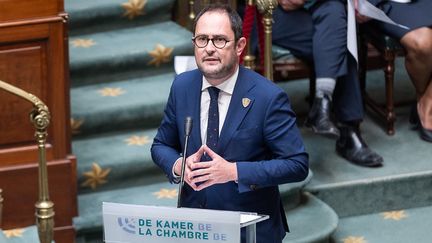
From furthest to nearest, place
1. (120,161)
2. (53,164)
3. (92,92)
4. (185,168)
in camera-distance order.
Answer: (92,92), (120,161), (53,164), (185,168)

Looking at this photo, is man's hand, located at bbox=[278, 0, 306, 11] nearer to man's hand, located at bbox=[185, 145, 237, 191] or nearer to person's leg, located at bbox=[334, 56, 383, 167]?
person's leg, located at bbox=[334, 56, 383, 167]

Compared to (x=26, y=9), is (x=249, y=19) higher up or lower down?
lower down

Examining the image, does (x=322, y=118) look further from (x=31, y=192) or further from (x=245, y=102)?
(x=245, y=102)

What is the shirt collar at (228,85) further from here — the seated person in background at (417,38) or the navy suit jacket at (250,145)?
the seated person in background at (417,38)

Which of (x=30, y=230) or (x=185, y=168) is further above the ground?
(x=185, y=168)

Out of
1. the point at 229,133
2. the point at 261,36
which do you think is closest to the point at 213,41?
the point at 229,133

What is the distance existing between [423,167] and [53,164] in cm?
185

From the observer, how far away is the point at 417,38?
5.77 metres

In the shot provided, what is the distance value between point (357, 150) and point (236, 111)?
2256mm

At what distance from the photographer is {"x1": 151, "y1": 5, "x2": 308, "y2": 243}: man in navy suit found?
3527mm

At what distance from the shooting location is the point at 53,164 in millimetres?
5078

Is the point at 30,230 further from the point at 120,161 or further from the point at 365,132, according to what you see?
the point at 365,132

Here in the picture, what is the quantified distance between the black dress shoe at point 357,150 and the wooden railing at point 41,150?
198cm

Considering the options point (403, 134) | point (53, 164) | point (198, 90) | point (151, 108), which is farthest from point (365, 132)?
point (198, 90)
